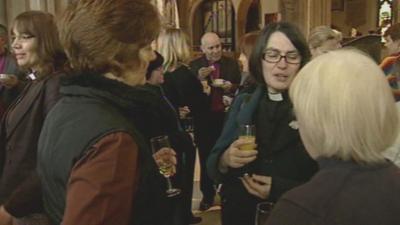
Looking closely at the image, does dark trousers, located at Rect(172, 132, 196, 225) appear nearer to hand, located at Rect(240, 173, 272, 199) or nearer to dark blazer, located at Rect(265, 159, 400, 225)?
hand, located at Rect(240, 173, 272, 199)

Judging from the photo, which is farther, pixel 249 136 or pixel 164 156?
pixel 249 136

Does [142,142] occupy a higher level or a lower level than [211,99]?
higher

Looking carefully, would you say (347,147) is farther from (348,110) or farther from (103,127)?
(103,127)

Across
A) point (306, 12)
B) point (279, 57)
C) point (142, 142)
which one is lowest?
point (142, 142)

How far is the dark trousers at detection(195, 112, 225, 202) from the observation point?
4.18 m

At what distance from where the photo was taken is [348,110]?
1017 mm

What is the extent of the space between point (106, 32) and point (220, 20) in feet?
46.0

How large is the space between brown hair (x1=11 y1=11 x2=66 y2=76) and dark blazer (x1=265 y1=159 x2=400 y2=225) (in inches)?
51.7

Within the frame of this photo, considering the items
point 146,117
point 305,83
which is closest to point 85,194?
point 146,117

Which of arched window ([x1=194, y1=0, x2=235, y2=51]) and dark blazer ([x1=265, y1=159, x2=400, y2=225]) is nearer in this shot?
dark blazer ([x1=265, y1=159, x2=400, y2=225])

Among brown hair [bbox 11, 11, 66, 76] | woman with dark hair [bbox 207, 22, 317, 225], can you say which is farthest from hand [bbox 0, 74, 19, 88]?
woman with dark hair [bbox 207, 22, 317, 225]

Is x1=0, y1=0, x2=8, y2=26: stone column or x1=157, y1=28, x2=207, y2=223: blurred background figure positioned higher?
x1=0, y1=0, x2=8, y2=26: stone column

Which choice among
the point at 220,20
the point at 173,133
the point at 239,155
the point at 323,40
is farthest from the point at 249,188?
the point at 220,20

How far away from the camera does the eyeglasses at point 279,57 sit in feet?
6.50
